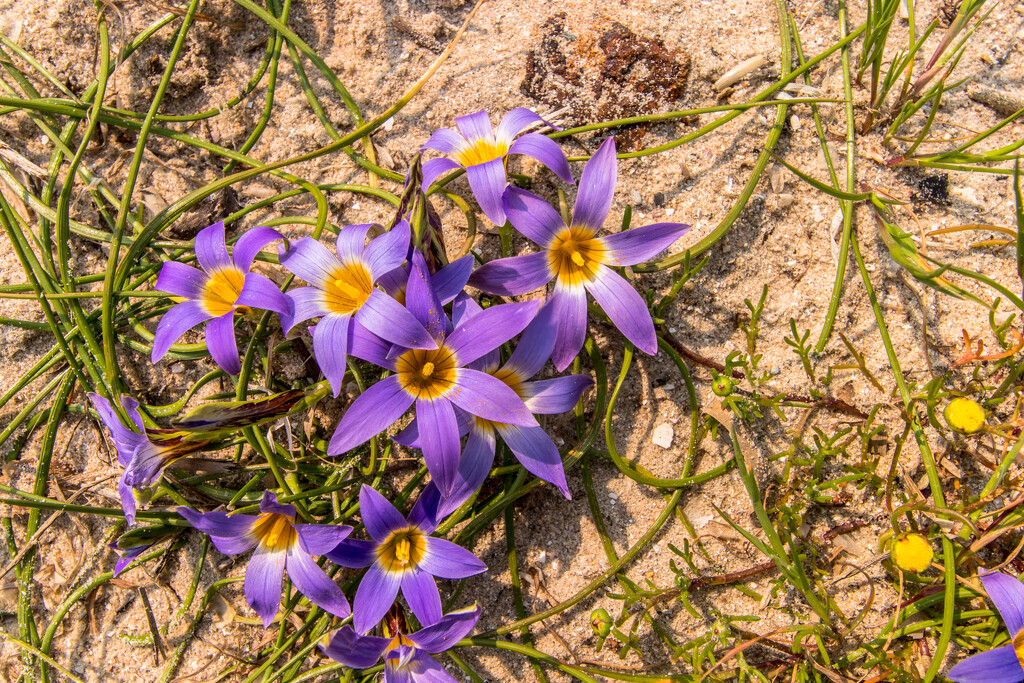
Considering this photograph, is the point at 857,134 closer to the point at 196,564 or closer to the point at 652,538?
the point at 652,538

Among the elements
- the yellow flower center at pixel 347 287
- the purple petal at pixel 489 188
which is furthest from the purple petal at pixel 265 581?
the purple petal at pixel 489 188

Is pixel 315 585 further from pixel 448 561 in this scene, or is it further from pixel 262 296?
pixel 262 296

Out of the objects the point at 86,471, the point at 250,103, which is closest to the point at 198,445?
the point at 86,471

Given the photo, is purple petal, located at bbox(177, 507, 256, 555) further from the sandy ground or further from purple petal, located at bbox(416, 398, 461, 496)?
purple petal, located at bbox(416, 398, 461, 496)

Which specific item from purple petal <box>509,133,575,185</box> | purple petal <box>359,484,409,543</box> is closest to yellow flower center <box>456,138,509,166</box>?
purple petal <box>509,133,575,185</box>

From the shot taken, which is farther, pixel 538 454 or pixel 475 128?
pixel 475 128

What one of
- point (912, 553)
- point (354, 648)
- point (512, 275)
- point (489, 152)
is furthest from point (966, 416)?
point (354, 648)

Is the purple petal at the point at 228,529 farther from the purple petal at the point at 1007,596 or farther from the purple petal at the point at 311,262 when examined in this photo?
the purple petal at the point at 1007,596
